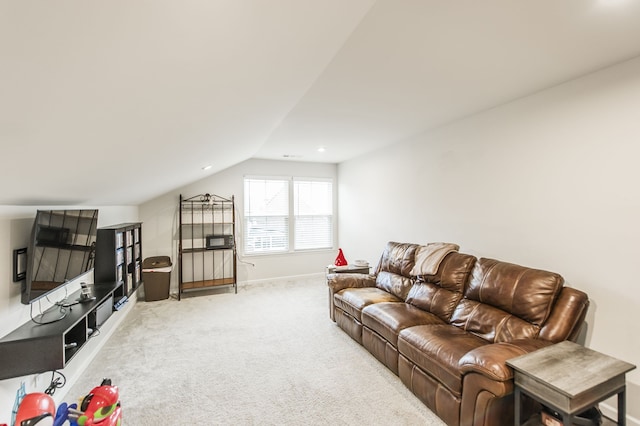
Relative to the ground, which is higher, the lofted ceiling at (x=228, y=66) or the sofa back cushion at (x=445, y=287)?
the lofted ceiling at (x=228, y=66)

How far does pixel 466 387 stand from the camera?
186 cm

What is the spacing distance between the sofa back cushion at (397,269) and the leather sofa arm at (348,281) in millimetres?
118

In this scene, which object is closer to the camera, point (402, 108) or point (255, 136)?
point (402, 108)

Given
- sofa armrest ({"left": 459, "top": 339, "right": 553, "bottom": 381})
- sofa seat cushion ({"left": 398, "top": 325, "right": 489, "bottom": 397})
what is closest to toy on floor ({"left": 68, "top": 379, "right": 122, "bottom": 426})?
sofa seat cushion ({"left": 398, "top": 325, "right": 489, "bottom": 397})

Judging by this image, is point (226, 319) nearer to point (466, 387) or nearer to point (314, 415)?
point (314, 415)

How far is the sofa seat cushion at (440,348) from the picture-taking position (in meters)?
1.98

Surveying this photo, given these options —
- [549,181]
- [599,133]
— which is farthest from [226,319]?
[599,133]

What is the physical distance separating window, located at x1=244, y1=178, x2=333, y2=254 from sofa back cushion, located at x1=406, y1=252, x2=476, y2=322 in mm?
3333

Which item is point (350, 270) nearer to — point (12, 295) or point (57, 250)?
point (57, 250)

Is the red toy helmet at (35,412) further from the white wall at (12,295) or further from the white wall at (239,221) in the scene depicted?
the white wall at (239,221)

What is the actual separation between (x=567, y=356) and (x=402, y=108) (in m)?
2.37

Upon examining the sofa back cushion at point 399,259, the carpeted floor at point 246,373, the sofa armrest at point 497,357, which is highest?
the sofa back cushion at point 399,259

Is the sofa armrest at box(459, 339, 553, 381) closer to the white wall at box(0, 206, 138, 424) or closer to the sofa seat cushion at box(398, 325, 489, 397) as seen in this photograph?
the sofa seat cushion at box(398, 325, 489, 397)

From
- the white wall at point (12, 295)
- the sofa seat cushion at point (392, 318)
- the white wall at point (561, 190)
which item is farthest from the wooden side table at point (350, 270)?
the white wall at point (12, 295)
